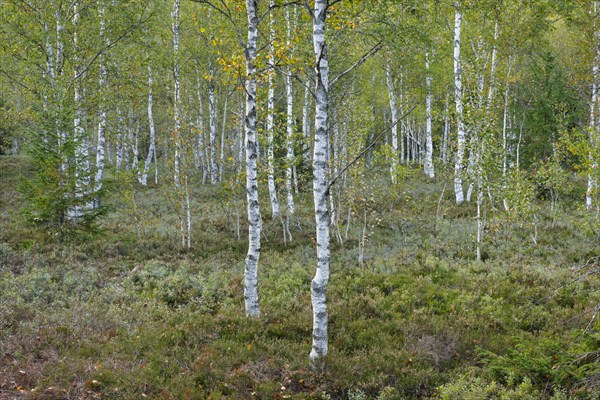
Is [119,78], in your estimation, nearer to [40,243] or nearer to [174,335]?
[40,243]

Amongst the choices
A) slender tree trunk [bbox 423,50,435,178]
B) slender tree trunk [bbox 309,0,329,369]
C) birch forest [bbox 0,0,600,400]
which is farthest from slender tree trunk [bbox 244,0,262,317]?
slender tree trunk [bbox 423,50,435,178]

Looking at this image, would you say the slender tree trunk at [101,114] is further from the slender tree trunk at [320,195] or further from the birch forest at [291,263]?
the slender tree trunk at [320,195]

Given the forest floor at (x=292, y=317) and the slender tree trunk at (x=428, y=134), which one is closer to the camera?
the forest floor at (x=292, y=317)

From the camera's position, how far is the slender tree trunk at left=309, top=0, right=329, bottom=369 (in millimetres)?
6953

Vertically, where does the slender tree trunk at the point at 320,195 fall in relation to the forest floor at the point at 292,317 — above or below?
above

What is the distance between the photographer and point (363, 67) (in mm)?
29250

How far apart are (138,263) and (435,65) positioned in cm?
2075

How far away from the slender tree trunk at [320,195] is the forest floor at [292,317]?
431 millimetres

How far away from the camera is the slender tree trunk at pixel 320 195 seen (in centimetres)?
695

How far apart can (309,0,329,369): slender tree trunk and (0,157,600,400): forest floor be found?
1.42 feet

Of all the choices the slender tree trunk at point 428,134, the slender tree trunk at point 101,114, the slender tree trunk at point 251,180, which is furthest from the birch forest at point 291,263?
the slender tree trunk at point 428,134

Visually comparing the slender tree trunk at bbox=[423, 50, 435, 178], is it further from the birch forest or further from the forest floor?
the forest floor

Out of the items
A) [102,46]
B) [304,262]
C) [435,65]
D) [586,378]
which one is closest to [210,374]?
[586,378]

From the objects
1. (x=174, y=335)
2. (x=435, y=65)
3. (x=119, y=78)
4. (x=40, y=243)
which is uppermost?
(x=435, y=65)
